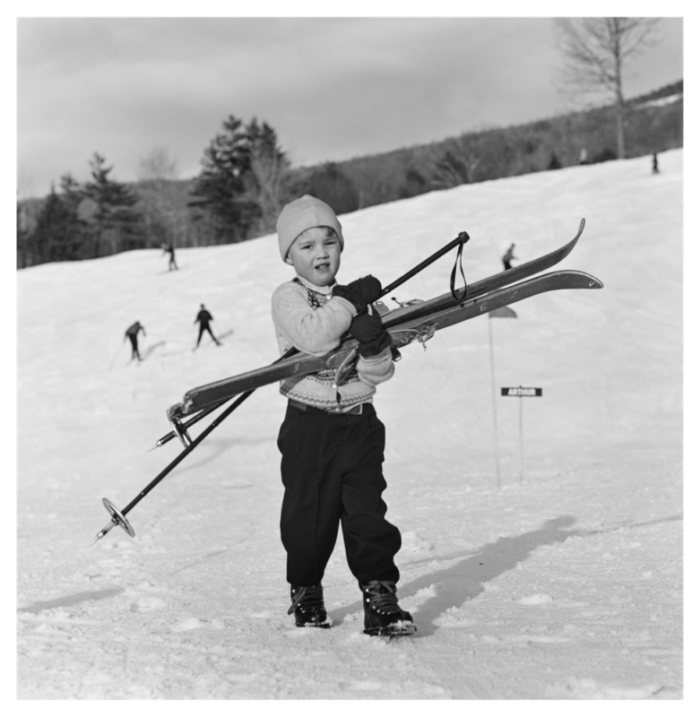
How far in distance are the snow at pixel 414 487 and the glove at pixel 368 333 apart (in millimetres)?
1113

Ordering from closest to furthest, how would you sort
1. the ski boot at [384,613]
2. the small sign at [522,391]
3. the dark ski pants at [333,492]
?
the ski boot at [384,613] < the dark ski pants at [333,492] < the small sign at [522,391]

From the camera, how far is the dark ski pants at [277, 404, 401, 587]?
3.56 m

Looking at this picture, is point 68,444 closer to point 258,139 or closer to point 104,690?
point 104,690

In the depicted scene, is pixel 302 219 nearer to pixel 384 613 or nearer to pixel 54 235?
pixel 384 613

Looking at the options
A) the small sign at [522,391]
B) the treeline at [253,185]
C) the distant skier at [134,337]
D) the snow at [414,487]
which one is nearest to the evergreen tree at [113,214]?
the treeline at [253,185]

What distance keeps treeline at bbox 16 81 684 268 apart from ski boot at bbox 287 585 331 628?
174 ft

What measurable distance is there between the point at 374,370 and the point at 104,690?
1535 mm

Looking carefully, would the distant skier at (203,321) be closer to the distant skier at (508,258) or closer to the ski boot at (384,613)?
the distant skier at (508,258)

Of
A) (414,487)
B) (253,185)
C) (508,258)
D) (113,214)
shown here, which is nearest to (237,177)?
(253,185)

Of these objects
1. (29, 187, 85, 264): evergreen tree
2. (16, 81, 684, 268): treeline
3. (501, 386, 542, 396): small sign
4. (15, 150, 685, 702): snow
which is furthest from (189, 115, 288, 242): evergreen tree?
(501, 386, 542, 396): small sign

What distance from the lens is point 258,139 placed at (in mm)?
67812

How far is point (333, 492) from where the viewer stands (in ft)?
11.9

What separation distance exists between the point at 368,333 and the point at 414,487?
7078 mm

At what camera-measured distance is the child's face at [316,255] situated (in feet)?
12.1
